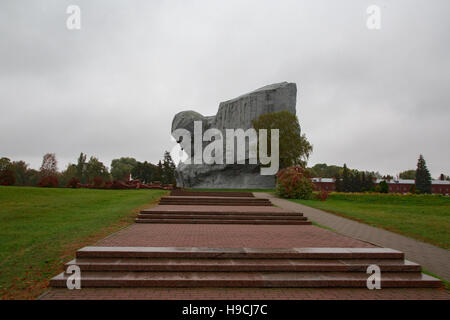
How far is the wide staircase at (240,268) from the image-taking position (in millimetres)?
5398

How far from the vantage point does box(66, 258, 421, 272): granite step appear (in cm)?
574

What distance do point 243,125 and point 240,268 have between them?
118 ft

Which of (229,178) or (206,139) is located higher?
(206,139)

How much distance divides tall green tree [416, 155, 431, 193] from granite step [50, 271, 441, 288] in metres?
69.3

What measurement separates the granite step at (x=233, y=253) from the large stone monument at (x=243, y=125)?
3092 centimetres

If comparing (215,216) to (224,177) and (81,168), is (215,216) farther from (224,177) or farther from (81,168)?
(81,168)

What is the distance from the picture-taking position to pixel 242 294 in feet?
16.6

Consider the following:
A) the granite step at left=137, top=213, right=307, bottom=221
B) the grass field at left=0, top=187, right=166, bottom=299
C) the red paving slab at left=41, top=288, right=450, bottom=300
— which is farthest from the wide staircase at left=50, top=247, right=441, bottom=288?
the granite step at left=137, top=213, right=307, bottom=221

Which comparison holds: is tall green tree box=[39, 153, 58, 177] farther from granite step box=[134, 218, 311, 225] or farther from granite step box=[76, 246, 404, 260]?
granite step box=[76, 246, 404, 260]

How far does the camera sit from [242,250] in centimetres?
649
